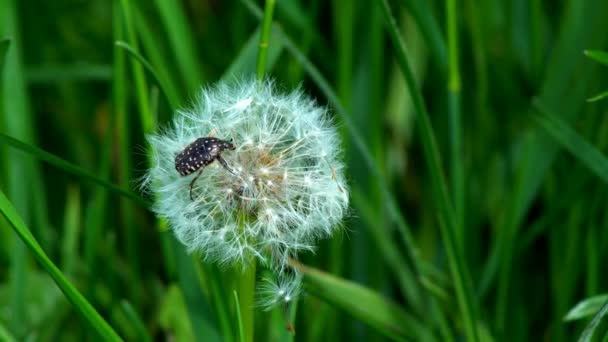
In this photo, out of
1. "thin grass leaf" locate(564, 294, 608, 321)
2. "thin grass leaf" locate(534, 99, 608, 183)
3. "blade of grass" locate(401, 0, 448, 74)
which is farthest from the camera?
"blade of grass" locate(401, 0, 448, 74)

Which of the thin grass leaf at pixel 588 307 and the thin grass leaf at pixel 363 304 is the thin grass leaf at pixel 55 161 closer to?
the thin grass leaf at pixel 363 304

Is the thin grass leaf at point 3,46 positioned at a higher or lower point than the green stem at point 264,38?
higher

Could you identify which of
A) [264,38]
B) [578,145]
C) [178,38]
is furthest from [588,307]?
[178,38]

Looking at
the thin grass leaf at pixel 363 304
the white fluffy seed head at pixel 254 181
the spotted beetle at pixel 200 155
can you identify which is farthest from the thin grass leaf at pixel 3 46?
the thin grass leaf at pixel 363 304

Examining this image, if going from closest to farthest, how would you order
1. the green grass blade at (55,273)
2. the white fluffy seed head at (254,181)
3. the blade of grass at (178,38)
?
1. the green grass blade at (55,273)
2. the white fluffy seed head at (254,181)
3. the blade of grass at (178,38)

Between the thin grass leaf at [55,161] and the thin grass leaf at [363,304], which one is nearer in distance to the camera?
the thin grass leaf at [55,161]

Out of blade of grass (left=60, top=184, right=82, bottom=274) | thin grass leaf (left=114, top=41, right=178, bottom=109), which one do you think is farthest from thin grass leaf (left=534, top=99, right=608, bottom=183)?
blade of grass (left=60, top=184, right=82, bottom=274)

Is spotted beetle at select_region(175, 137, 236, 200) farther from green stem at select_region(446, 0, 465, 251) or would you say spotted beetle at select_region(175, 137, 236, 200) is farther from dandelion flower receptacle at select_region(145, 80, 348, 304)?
green stem at select_region(446, 0, 465, 251)
